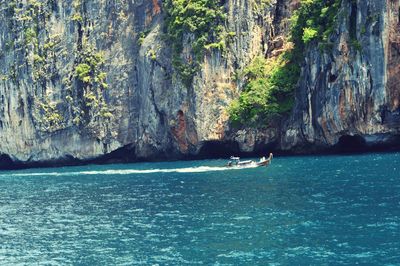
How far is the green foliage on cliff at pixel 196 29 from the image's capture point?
81.1 meters

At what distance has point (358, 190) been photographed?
44.8 metres

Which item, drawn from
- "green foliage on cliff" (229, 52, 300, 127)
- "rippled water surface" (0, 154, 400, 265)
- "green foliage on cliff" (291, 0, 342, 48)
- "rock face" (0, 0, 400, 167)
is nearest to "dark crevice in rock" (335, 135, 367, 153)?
"rock face" (0, 0, 400, 167)

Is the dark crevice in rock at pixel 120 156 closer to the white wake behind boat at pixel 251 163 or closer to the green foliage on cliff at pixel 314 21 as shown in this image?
the white wake behind boat at pixel 251 163

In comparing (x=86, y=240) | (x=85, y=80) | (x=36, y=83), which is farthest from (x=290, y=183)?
(x=36, y=83)

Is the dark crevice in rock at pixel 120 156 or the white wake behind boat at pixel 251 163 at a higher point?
the dark crevice in rock at pixel 120 156

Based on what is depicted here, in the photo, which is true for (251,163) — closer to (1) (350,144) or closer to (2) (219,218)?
(1) (350,144)

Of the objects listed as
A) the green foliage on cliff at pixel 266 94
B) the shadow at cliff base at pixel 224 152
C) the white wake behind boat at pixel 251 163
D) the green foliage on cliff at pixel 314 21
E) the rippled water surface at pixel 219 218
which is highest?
the green foliage on cliff at pixel 314 21

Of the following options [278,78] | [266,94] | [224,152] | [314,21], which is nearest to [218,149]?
[224,152]

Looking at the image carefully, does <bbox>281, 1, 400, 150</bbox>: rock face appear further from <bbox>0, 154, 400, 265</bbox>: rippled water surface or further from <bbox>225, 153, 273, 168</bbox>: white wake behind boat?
<bbox>225, 153, 273, 168</bbox>: white wake behind boat

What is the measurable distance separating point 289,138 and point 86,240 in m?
44.5

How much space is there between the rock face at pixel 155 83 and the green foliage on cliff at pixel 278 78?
1.44 metres

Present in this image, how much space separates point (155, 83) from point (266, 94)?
57.7 ft

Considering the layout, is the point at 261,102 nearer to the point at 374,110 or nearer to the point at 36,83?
the point at 374,110

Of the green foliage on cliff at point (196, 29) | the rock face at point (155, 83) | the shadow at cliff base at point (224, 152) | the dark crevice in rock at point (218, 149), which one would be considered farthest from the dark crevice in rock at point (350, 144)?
the green foliage on cliff at point (196, 29)
